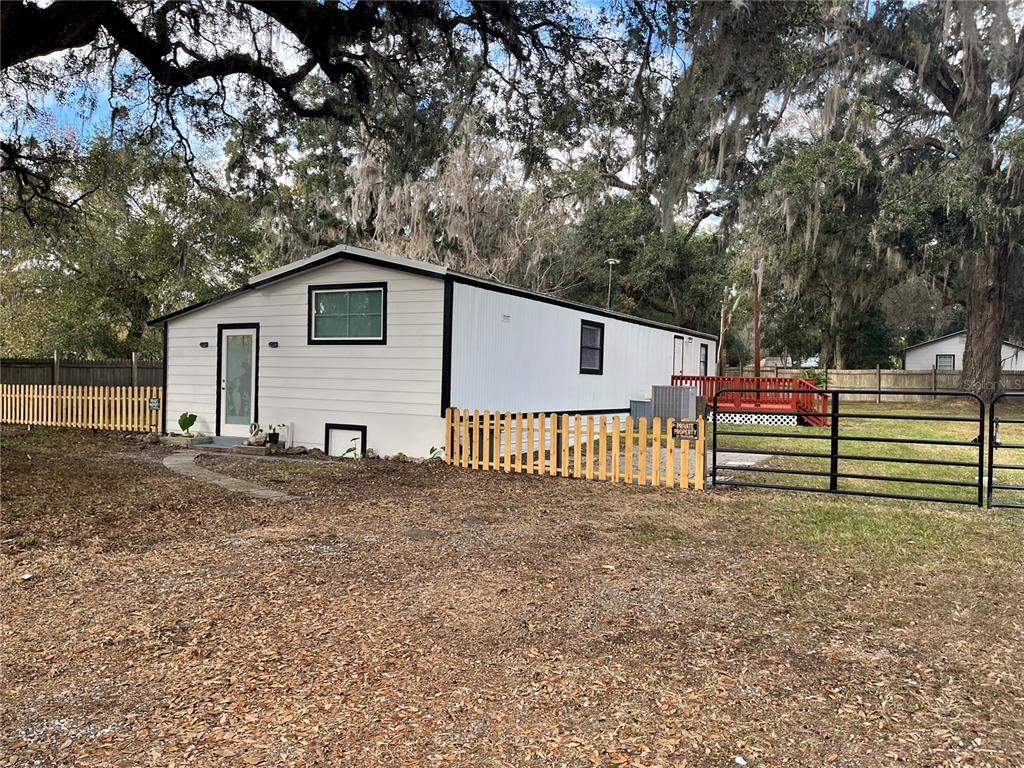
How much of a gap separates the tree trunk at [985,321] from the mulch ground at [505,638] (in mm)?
17586

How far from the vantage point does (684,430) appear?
24.6ft

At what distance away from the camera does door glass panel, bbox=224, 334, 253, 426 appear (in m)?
11.6

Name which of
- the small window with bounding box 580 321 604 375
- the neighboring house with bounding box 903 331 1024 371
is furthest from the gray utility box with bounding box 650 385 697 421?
the neighboring house with bounding box 903 331 1024 371

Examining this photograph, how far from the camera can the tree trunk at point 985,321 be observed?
20.0 meters

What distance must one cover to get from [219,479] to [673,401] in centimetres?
1072

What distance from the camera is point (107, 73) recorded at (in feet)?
29.1

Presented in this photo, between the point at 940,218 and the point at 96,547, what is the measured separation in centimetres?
1976

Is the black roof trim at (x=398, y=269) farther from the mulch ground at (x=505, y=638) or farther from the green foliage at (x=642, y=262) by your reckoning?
the green foliage at (x=642, y=262)

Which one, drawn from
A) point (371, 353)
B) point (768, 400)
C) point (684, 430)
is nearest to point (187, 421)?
point (371, 353)

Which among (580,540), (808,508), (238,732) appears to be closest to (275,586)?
(238,732)

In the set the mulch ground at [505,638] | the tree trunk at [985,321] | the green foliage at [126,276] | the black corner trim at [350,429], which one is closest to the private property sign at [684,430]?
the mulch ground at [505,638]

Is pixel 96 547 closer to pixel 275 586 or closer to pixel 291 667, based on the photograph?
pixel 275 586

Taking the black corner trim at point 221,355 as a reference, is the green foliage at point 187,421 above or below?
below

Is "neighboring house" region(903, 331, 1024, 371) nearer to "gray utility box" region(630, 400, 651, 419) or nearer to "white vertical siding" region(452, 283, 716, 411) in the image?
"gray utility box" region(630, 400, 651, 419)
